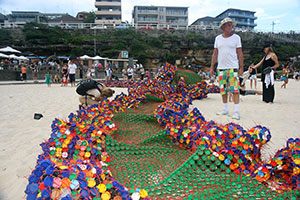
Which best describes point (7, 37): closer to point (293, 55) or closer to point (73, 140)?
point (73, 140)

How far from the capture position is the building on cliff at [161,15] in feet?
193

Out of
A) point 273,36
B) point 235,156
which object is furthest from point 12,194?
point 273,36

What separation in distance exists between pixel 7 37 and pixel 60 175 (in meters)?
38.6

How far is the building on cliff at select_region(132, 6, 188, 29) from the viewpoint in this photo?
58.9 m

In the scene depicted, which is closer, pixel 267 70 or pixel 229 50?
pixel 229 50

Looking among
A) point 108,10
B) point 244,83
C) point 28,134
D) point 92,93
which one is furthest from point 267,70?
point 108,10

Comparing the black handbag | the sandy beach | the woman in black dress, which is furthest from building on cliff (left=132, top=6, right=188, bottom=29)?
the sandy beach

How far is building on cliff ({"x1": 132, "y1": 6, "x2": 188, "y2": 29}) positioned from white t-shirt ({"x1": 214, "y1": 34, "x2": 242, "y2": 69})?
5813cm

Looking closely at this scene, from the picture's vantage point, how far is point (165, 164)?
1.96 meters

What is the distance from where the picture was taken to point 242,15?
234ft

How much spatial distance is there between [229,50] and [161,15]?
6113 centimetres

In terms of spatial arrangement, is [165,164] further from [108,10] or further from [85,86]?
[108,10]

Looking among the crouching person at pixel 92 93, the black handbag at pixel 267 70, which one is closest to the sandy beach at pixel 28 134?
the crouching person at pixel 92 93

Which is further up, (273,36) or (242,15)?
(242,15)
